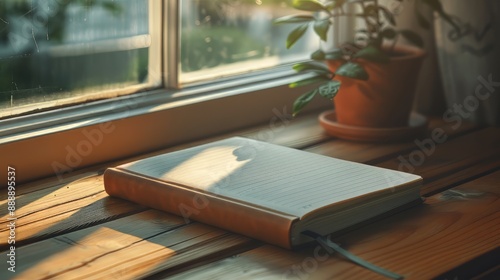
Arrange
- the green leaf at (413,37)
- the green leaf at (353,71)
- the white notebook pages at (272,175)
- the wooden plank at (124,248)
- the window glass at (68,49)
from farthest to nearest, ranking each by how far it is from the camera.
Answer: the green leaf at (413,37) < the green leaf at (353,71) < the window glass at (68,49) < the white notebook pages at (272,175) < the wooden plank at (124,248)

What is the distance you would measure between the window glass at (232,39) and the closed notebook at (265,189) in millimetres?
361

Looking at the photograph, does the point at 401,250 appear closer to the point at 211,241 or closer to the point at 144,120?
the point at 211,241

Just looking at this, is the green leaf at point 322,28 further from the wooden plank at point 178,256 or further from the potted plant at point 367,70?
the wooden plank at point 178,256

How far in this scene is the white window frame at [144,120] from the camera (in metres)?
1.28

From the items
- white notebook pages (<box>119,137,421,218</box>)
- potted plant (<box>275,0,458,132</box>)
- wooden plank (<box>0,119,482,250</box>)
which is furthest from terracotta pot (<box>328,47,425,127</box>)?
wooden plank (<box>0,119,482,250</box>)

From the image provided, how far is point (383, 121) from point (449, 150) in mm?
121

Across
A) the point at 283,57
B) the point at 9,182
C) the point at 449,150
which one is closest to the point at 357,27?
the point at 283,57

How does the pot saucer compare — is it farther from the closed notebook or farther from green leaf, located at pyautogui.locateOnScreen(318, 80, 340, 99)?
the closed notebook

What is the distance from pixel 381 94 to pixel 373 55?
0.09 meters

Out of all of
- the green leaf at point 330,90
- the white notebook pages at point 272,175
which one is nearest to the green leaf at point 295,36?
the green leaf at point 330,90

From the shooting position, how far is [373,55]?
1.43 metres

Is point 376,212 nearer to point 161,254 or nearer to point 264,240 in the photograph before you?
point 264,240

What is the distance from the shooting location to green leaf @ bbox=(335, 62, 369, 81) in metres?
1.39

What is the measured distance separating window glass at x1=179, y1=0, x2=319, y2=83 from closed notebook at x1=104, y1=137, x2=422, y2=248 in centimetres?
36
